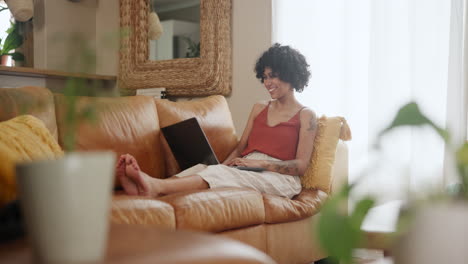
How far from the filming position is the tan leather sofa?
76.9 inches

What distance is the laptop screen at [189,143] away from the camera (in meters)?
2.49

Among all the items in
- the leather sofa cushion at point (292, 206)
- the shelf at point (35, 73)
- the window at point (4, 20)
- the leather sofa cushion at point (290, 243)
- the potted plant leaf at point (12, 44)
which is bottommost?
the leather sofa cushion at point (290, 243)

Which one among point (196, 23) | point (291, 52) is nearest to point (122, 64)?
point (196, 23)

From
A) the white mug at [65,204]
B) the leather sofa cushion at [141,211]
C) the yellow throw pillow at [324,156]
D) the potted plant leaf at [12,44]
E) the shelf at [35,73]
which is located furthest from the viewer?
the potted plant leaf at [12,44]

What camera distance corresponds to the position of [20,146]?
1.58 metres

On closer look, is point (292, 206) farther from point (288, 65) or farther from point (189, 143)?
point (288, 65)

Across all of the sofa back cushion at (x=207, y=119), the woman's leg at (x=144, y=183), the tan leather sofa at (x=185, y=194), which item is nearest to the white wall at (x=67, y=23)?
the sofa back cushion at (x=207, y=119)

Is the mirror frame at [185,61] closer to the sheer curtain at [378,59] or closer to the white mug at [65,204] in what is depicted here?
the sheer curtain at [378,59]

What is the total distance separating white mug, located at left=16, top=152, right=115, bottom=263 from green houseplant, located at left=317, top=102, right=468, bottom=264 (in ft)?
1.10

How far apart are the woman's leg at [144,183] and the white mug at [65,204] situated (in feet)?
4.46

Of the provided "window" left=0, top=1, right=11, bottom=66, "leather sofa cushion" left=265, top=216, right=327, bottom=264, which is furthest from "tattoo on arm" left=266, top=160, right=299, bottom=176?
"window" left=0, top=1, right=11, bottom=66

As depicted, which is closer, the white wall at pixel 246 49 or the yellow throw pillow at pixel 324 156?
the yellow throw pillow at pixel 324 156

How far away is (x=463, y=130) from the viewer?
2898 mm

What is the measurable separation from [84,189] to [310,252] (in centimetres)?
206
